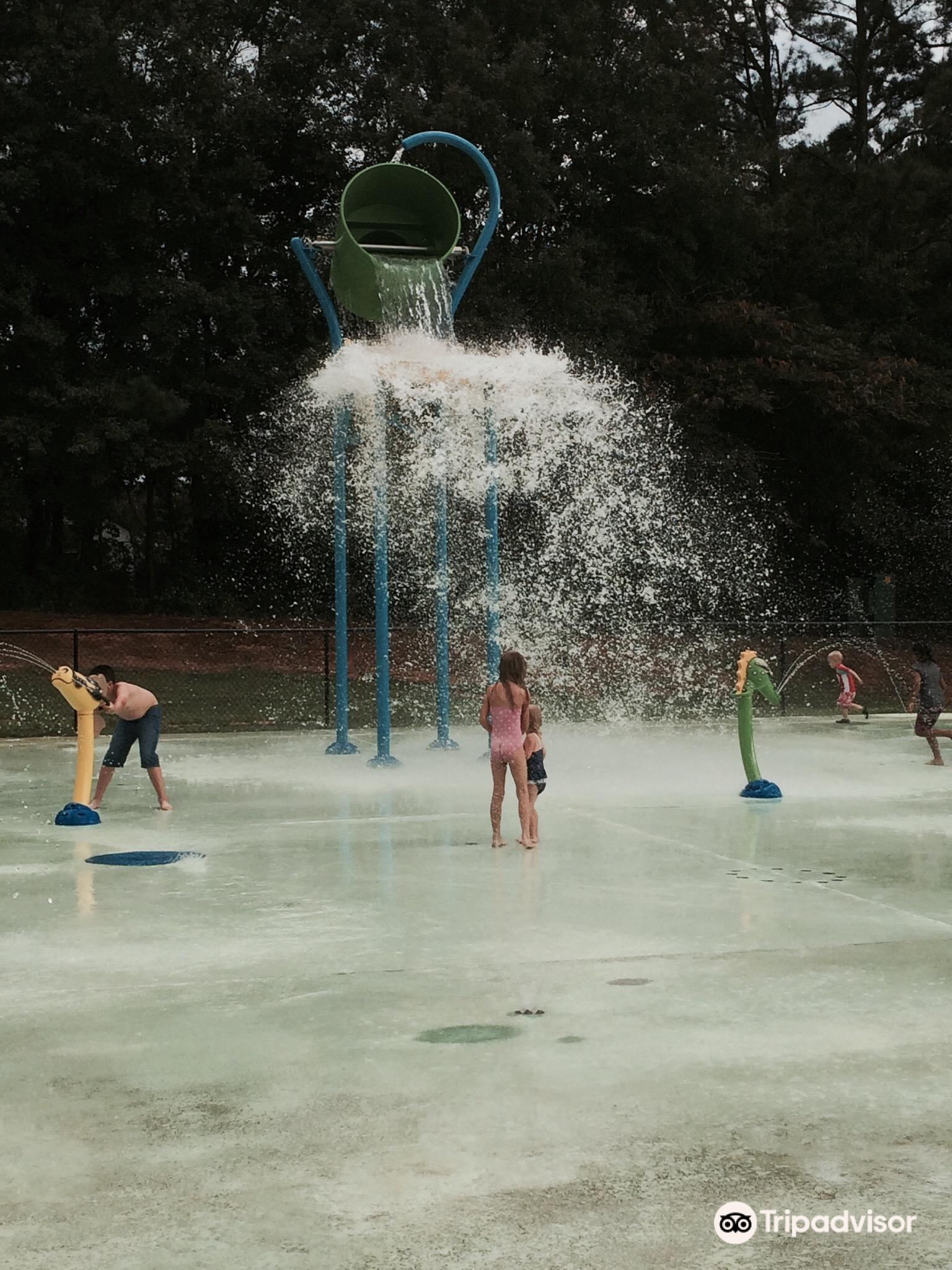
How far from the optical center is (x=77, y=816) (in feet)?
35.7

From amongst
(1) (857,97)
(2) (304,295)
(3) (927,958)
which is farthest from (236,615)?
(3) (927,958)

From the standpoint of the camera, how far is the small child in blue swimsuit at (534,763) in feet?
32.3

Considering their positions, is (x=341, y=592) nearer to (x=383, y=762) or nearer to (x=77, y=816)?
(x=383, y=762)

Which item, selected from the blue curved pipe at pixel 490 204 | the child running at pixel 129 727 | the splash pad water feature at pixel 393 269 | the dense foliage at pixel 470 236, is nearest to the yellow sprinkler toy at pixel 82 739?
the child running at pixel 129 727

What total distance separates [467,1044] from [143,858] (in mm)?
4471

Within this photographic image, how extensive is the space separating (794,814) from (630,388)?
23940mm

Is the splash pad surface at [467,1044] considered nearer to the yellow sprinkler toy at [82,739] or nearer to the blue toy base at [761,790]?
the yellow sprinkler toy at [82,739]

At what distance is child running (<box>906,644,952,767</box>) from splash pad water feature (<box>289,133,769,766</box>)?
4061 mm

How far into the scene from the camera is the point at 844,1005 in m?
5.88

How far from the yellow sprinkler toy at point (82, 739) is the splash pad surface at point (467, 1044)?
0.49 m

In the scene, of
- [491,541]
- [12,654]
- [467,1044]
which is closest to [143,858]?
[467,1044]

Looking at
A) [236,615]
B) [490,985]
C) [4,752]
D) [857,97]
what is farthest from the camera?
[857,97]

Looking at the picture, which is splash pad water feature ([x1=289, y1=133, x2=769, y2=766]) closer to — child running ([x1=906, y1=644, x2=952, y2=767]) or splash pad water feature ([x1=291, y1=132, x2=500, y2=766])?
splash pad water feature ([x1=291, y1=132, x2=500, y2=766])

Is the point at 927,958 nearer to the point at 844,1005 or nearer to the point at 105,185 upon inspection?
the point at 844,1005
